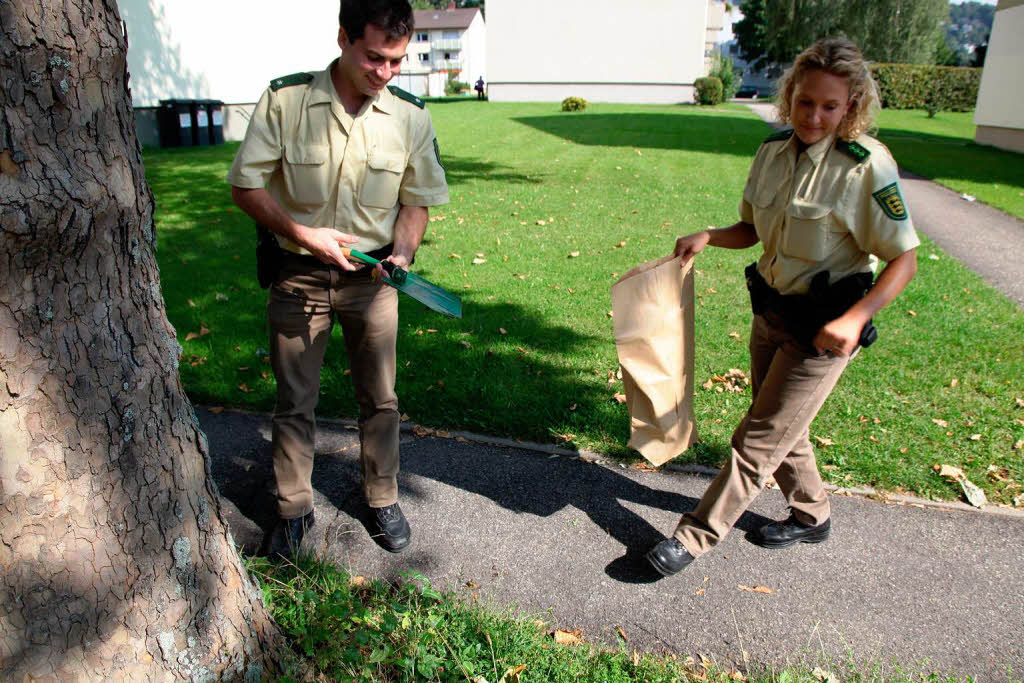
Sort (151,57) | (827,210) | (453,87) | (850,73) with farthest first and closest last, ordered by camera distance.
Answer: (453,87) < (151,57) < (827,210) < (850,73)

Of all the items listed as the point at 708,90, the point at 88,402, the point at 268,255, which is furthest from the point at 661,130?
the point at 88,402

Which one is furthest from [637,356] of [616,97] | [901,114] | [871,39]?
[616,97]

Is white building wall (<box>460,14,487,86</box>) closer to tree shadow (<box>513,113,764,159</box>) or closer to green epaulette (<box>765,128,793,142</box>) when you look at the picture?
tree shadow (<box>513,113,764,159</box>)

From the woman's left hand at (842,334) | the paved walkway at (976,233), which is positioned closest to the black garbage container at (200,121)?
the paved walkway at (976,233)

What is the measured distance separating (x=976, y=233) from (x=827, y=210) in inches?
356

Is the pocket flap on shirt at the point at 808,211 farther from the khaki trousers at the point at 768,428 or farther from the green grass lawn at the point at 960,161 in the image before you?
the green grass lawn at the point at 960,161

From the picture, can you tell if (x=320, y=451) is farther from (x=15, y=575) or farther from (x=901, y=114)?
(x=901, y=114)

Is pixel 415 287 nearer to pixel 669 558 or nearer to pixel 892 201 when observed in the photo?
pixel 669 558

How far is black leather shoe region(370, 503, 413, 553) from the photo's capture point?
11.0ft

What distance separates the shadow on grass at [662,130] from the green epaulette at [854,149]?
1517 cm

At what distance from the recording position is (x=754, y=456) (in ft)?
9.93

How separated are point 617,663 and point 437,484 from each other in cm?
148

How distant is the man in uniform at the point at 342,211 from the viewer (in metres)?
2.74

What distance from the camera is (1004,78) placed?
20.7 meters
